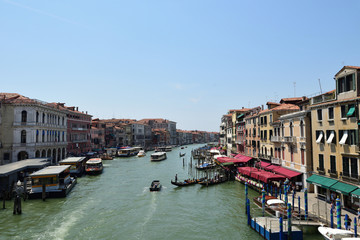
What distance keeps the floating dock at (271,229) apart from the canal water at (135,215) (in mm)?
615

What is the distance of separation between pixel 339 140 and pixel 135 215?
18028 mm

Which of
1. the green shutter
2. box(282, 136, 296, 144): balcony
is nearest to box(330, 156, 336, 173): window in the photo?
the green shutter

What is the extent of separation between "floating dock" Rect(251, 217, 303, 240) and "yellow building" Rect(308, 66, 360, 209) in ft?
17.0

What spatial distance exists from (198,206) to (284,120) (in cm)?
1403

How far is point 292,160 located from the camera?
26.3m

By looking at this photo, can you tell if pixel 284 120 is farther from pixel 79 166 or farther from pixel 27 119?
pixel 27 119

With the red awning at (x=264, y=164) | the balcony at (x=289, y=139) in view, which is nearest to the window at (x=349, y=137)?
the balcony at (x=289, y=139)

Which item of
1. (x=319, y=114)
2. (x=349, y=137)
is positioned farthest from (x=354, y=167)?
(x=319, y=114)

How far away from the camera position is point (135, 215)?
21.1 meters

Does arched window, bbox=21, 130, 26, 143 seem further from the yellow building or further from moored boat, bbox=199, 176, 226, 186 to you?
the yellow building

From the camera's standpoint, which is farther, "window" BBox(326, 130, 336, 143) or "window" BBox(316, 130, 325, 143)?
"window" BBox(316, 130, 325, 143)

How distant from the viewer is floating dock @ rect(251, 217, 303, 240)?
597 inches

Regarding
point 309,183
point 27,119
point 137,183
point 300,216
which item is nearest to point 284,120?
point 309,183

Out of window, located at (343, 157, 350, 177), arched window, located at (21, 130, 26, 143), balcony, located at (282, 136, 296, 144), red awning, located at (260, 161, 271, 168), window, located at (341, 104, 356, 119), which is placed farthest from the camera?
arched window, located at (21, 130, 26, 143)
